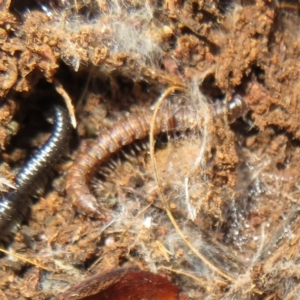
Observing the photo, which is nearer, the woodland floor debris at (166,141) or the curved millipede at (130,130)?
the woodland floor debris at (166,141)

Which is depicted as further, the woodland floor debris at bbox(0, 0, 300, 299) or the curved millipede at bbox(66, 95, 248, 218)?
the curved millipede at bbox(66, 95, 248, 218)

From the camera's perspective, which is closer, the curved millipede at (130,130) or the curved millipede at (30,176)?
the curved millipede at (30,176)

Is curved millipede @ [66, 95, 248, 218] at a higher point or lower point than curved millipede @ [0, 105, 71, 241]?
higher

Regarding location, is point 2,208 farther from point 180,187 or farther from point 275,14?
point 275,14

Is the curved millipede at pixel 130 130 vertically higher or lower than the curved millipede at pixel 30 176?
higher

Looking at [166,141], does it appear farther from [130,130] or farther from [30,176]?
[30,176]

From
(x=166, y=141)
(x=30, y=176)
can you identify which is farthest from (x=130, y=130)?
(x=30, y=176)
